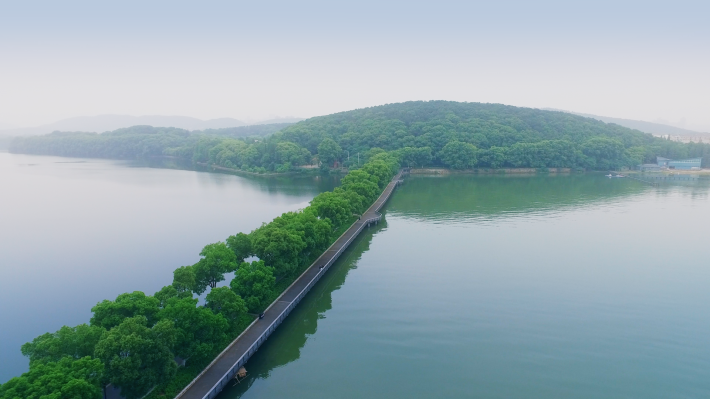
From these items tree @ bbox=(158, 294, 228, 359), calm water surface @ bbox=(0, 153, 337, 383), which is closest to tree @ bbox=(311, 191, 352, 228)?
calm water surface @ bbox=(0, 153, 337, 383)

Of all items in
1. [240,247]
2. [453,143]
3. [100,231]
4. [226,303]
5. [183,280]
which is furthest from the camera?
[453,143]

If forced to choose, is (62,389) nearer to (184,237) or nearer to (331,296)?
(331,296)

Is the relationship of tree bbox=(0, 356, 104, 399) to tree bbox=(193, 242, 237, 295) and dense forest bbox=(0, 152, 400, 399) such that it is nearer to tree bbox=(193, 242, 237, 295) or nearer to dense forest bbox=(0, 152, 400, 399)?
dense forest bbox=(0, 152, 400, 399)

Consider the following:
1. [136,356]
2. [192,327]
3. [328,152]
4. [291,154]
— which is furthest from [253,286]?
[291,154]

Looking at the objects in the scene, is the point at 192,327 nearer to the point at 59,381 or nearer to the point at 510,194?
the point at 59,381

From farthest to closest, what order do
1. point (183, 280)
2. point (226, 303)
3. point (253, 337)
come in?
point (183, 280)
point (253, 337)
point (226, 303)

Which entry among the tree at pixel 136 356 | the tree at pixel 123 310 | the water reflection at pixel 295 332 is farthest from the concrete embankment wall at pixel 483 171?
the tree at pixel 136 356
